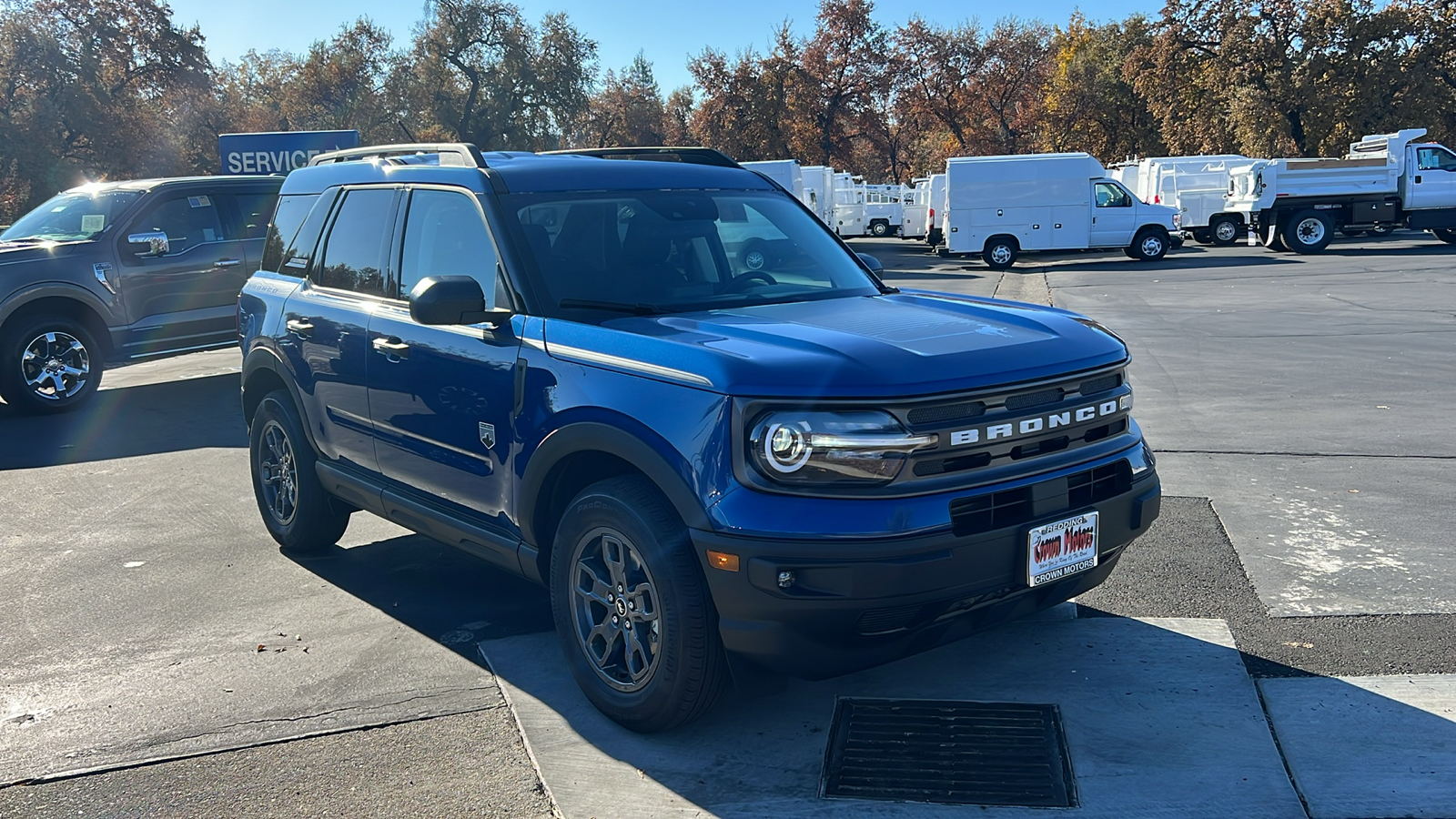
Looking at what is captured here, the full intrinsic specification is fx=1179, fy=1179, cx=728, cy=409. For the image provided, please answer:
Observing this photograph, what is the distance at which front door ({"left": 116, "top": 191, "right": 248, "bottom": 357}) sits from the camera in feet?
36.6

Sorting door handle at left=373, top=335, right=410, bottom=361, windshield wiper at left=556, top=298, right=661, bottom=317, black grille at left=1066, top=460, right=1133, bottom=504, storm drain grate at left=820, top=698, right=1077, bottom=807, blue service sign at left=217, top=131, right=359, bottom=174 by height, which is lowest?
storm drain grate at left=820, top=698, right=1077, bottom=807

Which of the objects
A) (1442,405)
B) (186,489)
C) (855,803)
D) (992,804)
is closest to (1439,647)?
(992,804)

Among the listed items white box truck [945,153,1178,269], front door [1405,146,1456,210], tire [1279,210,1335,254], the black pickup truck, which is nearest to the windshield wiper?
the black pickup truck

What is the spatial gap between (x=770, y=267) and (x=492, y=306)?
44.8 inches

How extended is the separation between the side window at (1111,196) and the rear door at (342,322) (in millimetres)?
24571

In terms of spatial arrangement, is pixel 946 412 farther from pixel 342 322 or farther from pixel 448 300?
pixel 342 322

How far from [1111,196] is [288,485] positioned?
81.7ft

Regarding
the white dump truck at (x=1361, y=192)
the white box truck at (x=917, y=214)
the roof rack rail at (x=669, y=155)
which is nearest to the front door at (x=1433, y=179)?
the white dump truck at (x=1361, y=192)

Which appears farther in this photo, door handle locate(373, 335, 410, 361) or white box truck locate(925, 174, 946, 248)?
white box truck locate(925, 174, 946, 248)

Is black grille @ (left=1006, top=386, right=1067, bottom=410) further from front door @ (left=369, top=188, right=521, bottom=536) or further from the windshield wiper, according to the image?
front door @ (left=369, top=188, right=521, bottom=536)

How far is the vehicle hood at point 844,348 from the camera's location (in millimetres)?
3385

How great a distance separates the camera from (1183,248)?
109 feet

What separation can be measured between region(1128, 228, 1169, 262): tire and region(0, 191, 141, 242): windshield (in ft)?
74.1

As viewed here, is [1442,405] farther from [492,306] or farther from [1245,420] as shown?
[492,306]
